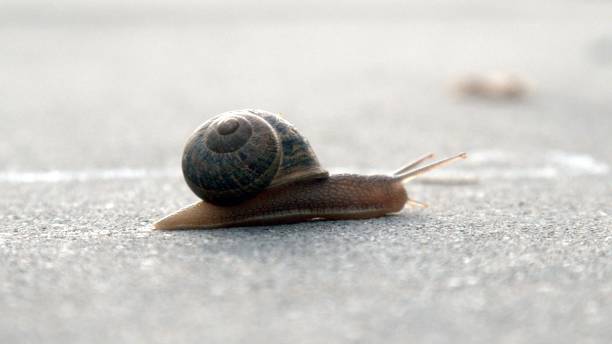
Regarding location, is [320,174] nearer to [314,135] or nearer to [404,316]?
[404,316]

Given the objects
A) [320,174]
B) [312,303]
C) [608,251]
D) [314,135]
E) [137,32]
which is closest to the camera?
[312,303]

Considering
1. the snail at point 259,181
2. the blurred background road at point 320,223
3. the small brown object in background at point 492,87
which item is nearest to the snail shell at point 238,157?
the snail at point 259,181

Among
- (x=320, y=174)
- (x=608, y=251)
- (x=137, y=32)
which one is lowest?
(x=608, y=251)

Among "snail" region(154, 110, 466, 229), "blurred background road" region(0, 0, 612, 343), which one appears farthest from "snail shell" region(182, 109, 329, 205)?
"blurred background road" region(0, 0, 612, 343)

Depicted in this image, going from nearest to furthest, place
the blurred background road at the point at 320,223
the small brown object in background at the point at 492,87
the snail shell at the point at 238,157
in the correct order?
the blurred background road at the point at 320,223, the snail shell at the point at 238,157, the small brown object in background at the point at 492,87

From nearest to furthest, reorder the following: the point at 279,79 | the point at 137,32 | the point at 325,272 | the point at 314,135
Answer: the point at 325,272, the point at 314,135, the point at 279,79, the point at 137,32

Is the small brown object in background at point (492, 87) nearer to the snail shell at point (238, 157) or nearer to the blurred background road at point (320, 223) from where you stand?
the blurred background road at point (320, 223)

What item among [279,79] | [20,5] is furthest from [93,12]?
[279,79]
